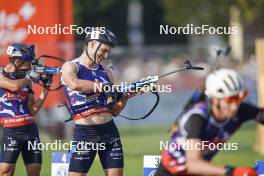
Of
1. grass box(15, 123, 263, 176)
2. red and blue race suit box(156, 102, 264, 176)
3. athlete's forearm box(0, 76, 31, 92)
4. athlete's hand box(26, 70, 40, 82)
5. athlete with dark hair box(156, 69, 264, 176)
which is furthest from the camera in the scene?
grass box(15, 123, 263, 176)

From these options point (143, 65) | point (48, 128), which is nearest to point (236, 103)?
point (48, 128)

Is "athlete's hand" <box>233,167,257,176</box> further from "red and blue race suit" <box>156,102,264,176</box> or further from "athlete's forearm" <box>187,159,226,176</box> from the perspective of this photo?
"red and blue race suit" <box>156,102,264,176</box>

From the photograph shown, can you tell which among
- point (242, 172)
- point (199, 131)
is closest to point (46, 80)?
point (199, 131)

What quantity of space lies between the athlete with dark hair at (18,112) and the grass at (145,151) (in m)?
2.67

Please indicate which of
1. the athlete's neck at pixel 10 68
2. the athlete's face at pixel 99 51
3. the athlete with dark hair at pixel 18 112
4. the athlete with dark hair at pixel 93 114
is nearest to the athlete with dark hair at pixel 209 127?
the athlete with dark hair at pixel 93 114

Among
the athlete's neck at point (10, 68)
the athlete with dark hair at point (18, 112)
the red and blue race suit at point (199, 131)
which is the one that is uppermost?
the athlete's neck at point (10, 68)

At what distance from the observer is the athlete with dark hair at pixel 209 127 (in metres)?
8.48

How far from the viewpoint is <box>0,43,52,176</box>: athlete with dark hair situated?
12250mm

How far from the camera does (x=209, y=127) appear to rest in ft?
28.8

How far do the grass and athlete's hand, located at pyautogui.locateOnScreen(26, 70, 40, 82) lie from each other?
291cm

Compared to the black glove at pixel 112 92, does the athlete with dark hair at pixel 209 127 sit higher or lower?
lower

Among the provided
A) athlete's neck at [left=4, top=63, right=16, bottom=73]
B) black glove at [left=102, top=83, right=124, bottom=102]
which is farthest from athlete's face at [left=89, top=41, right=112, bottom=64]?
athlete's neck at [left=4, top=63, right=16, bottom=73]

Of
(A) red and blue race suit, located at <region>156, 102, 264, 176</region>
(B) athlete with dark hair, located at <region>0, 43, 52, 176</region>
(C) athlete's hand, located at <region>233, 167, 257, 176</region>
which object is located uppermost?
(B) athlete with dark hair, located at <region>0, 43, 52, 176</region>

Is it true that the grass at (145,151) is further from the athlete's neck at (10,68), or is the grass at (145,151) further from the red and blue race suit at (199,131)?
the red and blue race suit at (199,131)
